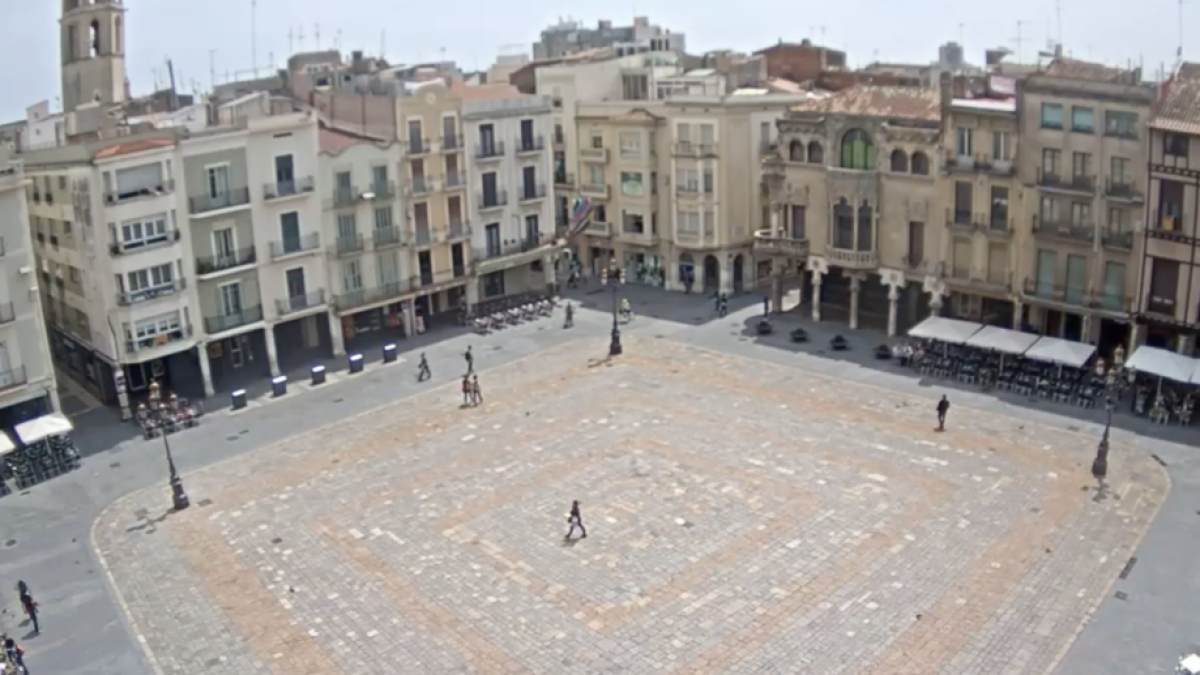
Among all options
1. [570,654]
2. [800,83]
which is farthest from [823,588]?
[800,83]

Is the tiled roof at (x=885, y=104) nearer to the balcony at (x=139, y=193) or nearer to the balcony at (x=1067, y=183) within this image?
the balcony at (x=1067, y=183)

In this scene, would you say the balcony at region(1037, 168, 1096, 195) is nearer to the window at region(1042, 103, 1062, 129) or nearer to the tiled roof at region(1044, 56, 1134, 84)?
the window at region(1042, 103, 1062, 129)

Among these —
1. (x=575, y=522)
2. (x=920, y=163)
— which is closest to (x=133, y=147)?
(x=575, y=522)

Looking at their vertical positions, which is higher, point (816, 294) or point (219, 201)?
A: point (219, 201)

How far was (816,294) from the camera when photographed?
69312 millimetres

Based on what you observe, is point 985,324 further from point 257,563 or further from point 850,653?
point 257,563

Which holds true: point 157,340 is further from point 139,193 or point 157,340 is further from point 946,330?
point 946,330

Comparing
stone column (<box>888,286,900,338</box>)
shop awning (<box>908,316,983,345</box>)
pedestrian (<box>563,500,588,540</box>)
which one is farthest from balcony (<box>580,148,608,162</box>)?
pedestrian (<box>563,500,588,540</box>)

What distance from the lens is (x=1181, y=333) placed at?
2148 inches

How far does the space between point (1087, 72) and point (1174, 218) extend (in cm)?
850

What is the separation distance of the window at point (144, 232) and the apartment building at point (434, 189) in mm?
15232

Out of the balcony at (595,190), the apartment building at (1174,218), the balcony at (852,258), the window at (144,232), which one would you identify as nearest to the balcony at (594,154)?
the balcony at (595,190)

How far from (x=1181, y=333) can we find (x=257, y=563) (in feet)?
140

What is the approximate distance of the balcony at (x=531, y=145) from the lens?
2948 inches
